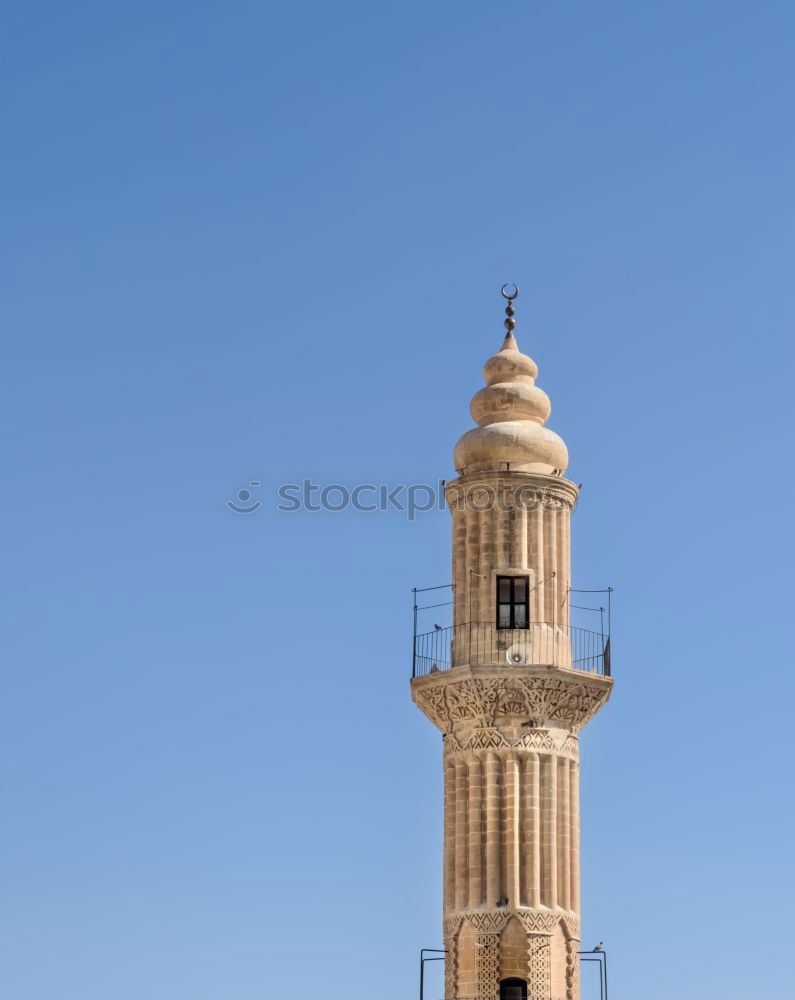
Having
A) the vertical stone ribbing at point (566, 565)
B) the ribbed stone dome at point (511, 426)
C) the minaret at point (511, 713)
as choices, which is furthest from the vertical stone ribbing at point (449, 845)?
the ribbed stone dome at point (511, 426)

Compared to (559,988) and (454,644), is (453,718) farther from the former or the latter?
(559,988)

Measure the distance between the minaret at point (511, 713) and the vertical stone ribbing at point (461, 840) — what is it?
3 centimetres

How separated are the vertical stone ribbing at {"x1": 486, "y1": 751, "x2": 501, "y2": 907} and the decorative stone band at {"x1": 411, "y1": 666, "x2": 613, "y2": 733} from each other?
99 centimetres

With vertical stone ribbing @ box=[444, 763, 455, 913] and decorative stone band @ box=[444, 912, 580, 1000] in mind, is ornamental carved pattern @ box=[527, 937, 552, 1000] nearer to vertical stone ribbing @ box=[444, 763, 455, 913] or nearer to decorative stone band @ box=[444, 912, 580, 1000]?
decorative stone band @ box=[444, 912, 580, 1000]

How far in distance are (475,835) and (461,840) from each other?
448 mm

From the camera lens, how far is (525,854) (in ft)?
148

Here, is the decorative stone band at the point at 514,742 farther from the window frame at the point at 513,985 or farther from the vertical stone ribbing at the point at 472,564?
the window frame at the point at 513,985

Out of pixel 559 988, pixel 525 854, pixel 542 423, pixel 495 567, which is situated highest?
pixel 542 423

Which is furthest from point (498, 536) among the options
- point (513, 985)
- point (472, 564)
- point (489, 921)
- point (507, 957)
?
point (513, 985)

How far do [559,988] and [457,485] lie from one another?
12.2 m

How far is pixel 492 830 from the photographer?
45.2m

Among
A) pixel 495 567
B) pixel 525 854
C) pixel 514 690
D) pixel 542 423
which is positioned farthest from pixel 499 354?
pixel 525 854

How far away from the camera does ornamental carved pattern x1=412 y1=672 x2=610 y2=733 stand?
45969 mm

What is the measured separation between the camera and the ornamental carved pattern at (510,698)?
4597 centimetres
